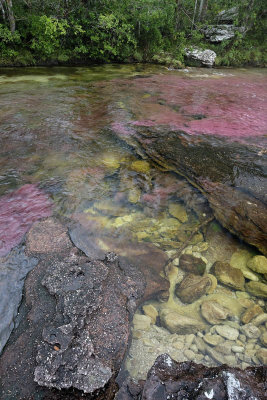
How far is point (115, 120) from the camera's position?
780cm

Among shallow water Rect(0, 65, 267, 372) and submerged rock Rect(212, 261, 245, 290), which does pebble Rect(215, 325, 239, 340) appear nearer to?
shallow water Rect(0, 65, 267, 372)

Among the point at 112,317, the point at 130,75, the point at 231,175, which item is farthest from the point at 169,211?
the point at 130,75

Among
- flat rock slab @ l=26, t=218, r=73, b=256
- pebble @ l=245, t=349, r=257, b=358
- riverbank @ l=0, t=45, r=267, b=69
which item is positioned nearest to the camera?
pebble @ l=245, t=349, r=257, b=358

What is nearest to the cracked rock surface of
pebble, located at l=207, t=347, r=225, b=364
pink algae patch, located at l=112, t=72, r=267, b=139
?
pebble, located at l=207, t=347, r=225, b=364

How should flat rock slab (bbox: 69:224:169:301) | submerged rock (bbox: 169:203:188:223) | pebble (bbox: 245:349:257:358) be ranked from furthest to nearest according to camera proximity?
1. submerged rock (bbox: 169:203:188:223)
2. flat rock slab (bbox: 69:224:169:301)
3. pebble (bbox: 245:349:257:358)

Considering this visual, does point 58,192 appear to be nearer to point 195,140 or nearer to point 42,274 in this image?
point 42,274

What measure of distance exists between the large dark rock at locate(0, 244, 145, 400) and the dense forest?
12.6 m

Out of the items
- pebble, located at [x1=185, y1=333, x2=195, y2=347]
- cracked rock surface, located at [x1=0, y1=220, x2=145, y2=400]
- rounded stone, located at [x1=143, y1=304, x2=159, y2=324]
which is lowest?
pebble, located at [x1=185, y1=333, x2=195, y2=347]

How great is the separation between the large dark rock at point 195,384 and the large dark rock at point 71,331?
325mm

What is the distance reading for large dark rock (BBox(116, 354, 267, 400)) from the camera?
1.67 meters

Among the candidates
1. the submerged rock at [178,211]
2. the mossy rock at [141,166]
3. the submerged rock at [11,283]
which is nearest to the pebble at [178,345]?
the submerged rock at [11,283]

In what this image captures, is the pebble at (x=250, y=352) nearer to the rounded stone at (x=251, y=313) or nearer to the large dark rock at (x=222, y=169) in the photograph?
the rounded stone at (x=251, y=313)

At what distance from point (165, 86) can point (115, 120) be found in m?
5.17

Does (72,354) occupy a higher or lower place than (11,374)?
higher
